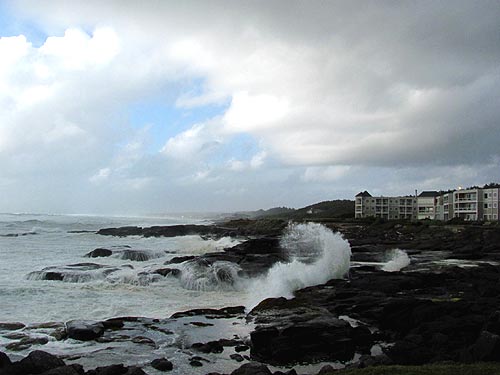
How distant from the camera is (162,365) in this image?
11156 millimetres

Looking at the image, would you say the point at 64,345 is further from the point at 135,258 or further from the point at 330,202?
the point at 330,202

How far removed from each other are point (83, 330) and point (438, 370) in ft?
32.7

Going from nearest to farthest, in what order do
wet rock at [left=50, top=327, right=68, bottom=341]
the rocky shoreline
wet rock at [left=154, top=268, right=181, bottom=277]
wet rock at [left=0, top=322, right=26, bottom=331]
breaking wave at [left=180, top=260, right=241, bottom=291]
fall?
the rocky shoreline < wet rock at [left=50, top=327, right=68, bottom=341] < wet rock at [left=0, top=322, right=26, bottom=331] < breaking wave at [left=180, top=260, right=241, bottom=291] < wet rock at [left=154, top=268, right=181, bottom=277]

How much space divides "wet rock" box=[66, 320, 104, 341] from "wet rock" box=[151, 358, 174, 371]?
134 inches

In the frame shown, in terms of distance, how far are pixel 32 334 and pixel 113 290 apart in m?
8.71

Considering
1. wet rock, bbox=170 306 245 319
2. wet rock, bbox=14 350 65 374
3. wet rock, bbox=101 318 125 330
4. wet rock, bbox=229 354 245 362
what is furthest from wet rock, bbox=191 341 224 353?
wet rock, bbox=170 306 245 319

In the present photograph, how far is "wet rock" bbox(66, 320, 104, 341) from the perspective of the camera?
13.7 m

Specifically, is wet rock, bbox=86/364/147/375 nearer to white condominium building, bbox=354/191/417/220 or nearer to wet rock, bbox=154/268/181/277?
wet rock, bbox=154/268/181/277

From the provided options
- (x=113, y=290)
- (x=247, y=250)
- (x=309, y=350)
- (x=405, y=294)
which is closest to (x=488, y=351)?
(x=309, y=350)

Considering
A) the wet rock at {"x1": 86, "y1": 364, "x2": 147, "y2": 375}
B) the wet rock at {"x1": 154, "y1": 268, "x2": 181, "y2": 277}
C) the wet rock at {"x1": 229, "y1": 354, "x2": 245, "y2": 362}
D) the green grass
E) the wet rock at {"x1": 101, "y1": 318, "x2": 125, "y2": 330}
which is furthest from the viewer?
the wet rock at {"x1": 154, "y1": 268, "x2": 181, "y2": 277}

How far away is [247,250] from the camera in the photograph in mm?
40281

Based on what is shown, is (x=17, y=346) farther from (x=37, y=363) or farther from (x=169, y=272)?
(x=169, y=272)

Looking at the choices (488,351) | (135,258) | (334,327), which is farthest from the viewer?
(135,258)

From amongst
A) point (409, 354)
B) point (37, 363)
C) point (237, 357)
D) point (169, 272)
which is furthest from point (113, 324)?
point (169, 272)
